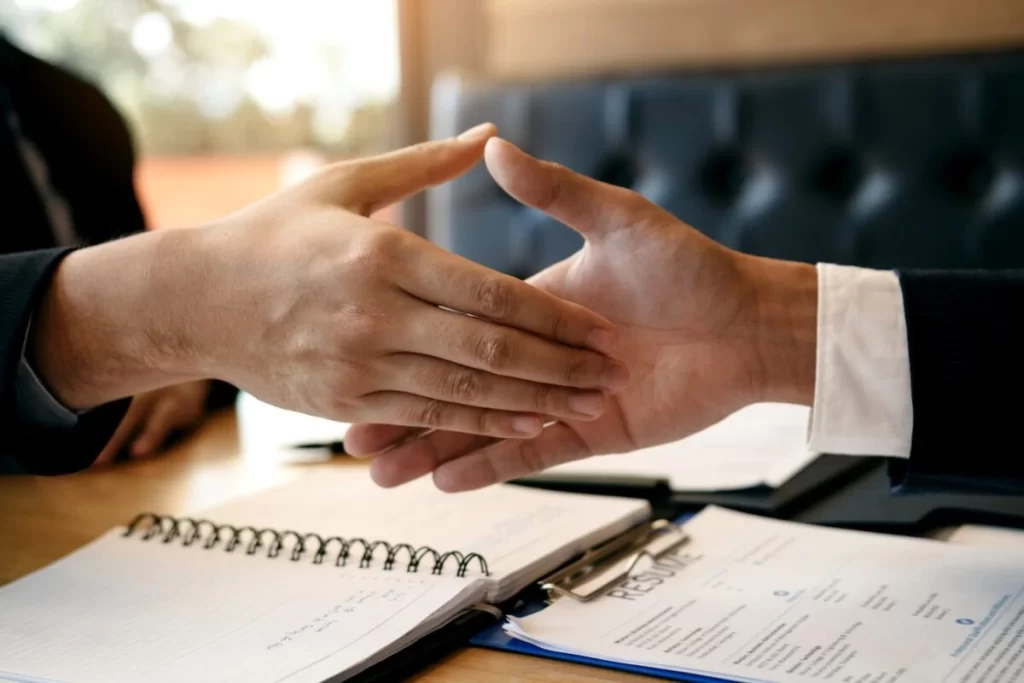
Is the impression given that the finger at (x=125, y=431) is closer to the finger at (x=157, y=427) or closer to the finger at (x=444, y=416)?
the finger at (x=157, y=427)

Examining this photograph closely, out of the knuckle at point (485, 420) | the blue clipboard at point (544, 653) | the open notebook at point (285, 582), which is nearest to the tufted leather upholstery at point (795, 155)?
the open notebook at point (285, 582)

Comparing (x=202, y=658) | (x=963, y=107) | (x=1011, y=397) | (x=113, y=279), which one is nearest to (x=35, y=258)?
(x=113, y=279)

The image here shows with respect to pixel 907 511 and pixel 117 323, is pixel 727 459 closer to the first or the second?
pixel 907 511

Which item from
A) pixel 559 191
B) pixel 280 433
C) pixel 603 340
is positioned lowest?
pixel 280 433

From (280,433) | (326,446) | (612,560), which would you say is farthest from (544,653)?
(280,433)

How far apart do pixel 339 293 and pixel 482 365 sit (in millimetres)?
108

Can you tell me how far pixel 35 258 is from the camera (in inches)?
32.4

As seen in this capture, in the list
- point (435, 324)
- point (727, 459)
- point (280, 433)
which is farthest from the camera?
point (280, 433)

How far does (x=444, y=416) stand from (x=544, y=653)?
21cm

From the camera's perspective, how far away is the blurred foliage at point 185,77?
2.73 meters

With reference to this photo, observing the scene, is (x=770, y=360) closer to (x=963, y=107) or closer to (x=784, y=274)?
(x=784, y=274)

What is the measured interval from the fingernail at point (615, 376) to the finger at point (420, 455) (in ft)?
0.51

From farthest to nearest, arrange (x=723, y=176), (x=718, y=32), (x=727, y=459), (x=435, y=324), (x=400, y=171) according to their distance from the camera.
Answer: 1. (x=718, y=32)
2. (x=723, y=176)
3. (x=727, y=459)
4. (x=400, y=171)
5. (x=435, y=324)

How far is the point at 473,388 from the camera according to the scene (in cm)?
71
